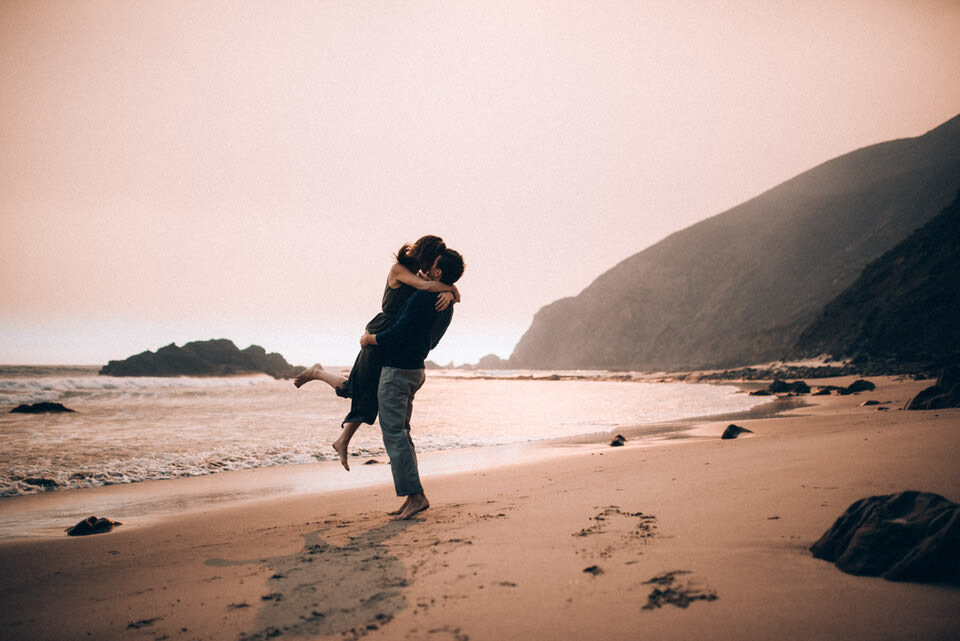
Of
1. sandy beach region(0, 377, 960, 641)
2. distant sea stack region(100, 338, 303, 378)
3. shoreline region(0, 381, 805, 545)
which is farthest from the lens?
distant sea stack region(100, 338, 303, 378)

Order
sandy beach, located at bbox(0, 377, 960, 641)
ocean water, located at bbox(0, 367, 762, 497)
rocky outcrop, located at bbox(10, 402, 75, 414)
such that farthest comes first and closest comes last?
rocky outcrop, located at bbox(10, 402, 75, 414)
ocean water, located at bbox(0, 367, 762, 497)
sandy beach, located at bbox(0, 377, 960, 641)

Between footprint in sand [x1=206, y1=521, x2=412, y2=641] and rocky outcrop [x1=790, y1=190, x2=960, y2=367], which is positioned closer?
footprint in sand [x1=206, y1=521, x2=412, y2=641]

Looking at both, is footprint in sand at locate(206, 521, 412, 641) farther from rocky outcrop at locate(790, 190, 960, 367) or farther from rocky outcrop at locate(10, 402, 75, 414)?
rocky outcrop at locate(790, 190, 960, 367)

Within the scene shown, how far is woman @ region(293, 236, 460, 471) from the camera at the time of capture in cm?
457

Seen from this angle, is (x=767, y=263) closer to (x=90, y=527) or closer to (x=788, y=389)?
(x=788, y=389)

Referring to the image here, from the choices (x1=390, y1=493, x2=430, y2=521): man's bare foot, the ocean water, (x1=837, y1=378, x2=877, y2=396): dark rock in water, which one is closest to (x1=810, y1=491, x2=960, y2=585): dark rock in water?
(x1=390, y1=493, x2=430, y2=521): man's bare foot

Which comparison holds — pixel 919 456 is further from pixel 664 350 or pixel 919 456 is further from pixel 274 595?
pixel 664 350

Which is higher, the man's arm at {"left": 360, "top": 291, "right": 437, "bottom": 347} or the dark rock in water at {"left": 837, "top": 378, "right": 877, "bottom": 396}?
the man's arm at {"left": 360, "top": 291, "right": 437, "bottom": 347}

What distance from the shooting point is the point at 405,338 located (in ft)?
14.7

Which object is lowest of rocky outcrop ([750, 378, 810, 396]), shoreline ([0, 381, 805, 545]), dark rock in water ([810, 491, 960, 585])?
rocky outcrop ([750, 378, 810, 396])

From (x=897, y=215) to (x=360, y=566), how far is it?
88.2 metres

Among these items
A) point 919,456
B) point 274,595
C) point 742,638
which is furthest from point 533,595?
point 919,456

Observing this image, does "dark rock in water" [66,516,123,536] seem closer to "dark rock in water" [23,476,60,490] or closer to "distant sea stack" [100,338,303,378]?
"dark rock in water" [23,476,60,490]

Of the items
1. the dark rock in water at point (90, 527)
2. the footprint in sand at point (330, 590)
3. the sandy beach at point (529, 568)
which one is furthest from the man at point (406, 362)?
the dark rock in water at point (90, 527)
